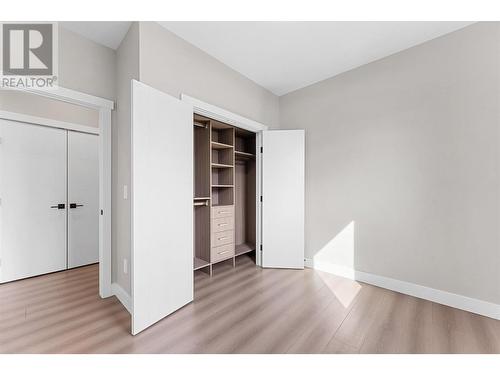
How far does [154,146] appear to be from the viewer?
1.95 meters

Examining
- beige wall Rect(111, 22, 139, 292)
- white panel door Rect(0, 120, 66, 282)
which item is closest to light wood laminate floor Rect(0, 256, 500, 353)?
white panel door Rect(0, 120, 66, 282)

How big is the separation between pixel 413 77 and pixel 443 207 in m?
1.38

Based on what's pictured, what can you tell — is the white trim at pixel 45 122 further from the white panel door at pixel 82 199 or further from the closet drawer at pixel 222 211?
the closet drawer at pixel 222 211

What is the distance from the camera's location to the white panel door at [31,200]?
9.21 feet

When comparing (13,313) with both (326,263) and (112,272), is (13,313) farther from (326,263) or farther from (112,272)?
(326,263)

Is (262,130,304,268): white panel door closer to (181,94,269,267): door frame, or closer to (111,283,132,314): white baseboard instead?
(181,94,269,267): door frame

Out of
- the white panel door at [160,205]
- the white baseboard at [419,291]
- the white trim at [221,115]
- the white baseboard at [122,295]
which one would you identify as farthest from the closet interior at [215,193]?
the white baseboard at [419,291]

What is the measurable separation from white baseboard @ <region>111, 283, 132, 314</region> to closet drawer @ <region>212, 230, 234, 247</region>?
1149 mm

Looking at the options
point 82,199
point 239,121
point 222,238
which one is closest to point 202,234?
point 222,238

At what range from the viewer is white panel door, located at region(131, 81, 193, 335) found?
181 centimetres

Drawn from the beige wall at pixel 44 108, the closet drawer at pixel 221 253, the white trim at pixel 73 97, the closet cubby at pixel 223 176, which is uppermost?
the beige wall at pixel 44 108

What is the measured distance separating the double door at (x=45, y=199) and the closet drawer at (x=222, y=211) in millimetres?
1922
